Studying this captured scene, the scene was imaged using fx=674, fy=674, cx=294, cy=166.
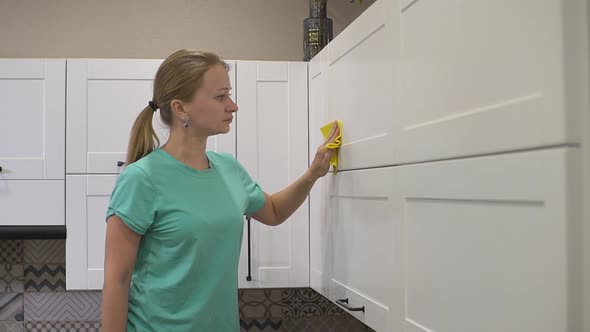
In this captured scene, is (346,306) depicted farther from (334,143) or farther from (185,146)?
(185,146)

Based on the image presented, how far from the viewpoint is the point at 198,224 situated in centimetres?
165

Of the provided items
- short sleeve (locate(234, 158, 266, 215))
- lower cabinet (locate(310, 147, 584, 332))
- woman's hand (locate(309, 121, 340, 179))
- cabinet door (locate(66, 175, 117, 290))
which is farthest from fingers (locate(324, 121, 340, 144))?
cabinet door (locate(66, 175, 117, 290))

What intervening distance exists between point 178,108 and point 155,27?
3.44ft

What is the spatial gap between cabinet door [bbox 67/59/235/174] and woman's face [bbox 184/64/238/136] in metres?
0.56

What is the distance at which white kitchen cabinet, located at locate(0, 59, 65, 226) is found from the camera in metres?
2.25

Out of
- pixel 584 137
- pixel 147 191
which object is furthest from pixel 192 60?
pixel 584 137

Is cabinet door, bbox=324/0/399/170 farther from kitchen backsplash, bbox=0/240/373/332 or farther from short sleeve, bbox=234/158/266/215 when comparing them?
kitchen backsplash, bbox=0/240/373/332

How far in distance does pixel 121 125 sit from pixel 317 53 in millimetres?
703

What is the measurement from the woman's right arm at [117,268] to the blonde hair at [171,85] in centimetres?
23

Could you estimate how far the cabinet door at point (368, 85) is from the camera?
1.40 meters

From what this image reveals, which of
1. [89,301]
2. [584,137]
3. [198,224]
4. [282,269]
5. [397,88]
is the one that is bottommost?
[89,301]

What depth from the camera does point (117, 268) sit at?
1.61 meters

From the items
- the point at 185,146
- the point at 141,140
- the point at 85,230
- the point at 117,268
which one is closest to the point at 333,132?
the point at 185,146

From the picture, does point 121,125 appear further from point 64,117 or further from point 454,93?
point 454,93
